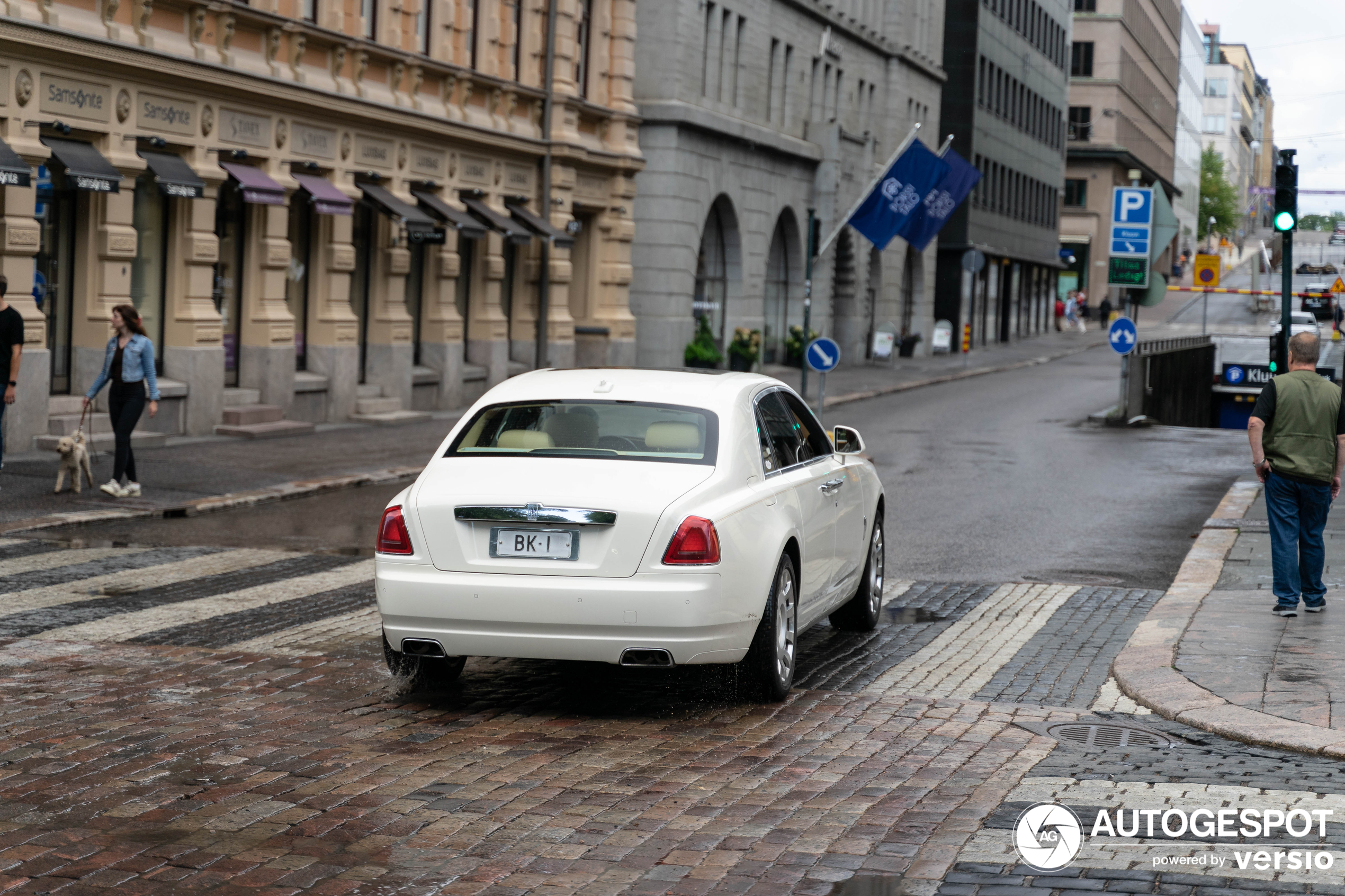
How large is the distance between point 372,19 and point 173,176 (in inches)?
→ 266

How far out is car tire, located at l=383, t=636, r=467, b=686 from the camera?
325 inches

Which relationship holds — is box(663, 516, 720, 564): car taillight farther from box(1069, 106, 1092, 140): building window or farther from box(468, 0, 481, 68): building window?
box(1069, 106, 1092, 140): building window

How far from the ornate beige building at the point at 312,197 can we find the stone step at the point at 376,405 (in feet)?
0.14

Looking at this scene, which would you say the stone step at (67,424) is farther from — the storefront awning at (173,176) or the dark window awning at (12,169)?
the storefront awning at (173,176)

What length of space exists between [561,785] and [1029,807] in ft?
5.59

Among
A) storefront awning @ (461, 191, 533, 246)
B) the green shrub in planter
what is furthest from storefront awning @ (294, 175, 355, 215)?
the green shrub in planter

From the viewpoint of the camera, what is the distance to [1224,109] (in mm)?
185125

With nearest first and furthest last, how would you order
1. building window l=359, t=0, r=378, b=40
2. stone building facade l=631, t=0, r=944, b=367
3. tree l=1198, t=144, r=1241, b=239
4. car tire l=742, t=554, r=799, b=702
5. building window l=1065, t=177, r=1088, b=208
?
car tire l=742, t=554, r=799, b=702, building window l=359, t=0, r=378, b=40, stone building facade l=631, t=0, r=944, b=367, building window l=1065, t=177, r=1088, b=208, tree l=1198, t=144, r=1241, b=239

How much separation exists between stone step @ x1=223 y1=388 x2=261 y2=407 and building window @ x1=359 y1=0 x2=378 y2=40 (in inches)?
251

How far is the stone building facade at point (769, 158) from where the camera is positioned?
37.5m

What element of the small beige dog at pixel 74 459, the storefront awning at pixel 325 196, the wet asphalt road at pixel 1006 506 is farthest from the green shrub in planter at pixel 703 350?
the small beige dog at pixel 74 459

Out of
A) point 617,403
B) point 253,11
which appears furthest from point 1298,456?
point 253,11

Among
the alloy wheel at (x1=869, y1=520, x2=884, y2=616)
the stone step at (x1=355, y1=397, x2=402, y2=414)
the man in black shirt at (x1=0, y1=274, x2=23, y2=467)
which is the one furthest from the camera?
the stone step at (x1=355, y1=397, x2=402, y2=414)

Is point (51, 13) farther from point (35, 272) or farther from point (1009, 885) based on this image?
point (1009, 885)
